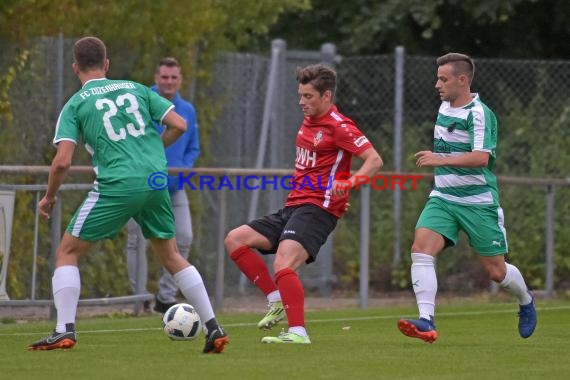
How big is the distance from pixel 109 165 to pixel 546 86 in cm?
874

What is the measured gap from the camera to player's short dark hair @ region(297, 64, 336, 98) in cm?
961

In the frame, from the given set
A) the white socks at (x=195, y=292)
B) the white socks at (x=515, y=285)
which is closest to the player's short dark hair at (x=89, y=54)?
the white socks at (x=195, y=292)

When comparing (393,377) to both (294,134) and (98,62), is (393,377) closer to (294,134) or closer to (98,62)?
(98,62)

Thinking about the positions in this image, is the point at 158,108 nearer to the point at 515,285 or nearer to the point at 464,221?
the point at 464,221

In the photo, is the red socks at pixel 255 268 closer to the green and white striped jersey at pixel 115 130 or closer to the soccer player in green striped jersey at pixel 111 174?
the soccer player in green striped jersey at pixel 111 174

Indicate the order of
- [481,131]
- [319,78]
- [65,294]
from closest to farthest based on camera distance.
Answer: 1. [65,294]
2. [481,131]
3. [319,78]

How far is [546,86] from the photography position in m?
16.7

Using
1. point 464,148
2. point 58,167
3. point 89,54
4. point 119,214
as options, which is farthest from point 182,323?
point 464,148

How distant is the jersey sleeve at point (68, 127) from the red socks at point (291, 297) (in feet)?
5.12

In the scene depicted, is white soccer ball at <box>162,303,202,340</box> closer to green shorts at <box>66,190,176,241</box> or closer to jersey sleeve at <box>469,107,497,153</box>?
green shorts at <box>66,190,176,241</box>

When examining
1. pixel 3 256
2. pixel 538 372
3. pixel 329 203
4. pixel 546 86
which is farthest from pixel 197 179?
pixel 538 372

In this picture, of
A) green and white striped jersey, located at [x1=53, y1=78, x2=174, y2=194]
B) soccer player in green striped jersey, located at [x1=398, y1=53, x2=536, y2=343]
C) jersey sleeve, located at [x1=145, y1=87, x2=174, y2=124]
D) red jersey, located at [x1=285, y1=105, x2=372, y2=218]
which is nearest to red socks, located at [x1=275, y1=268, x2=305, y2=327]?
red jersey, located at [x1=285, y1=105, x2=372, y2=218]

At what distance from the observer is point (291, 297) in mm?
9383

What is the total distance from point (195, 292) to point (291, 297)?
28.1 inches
